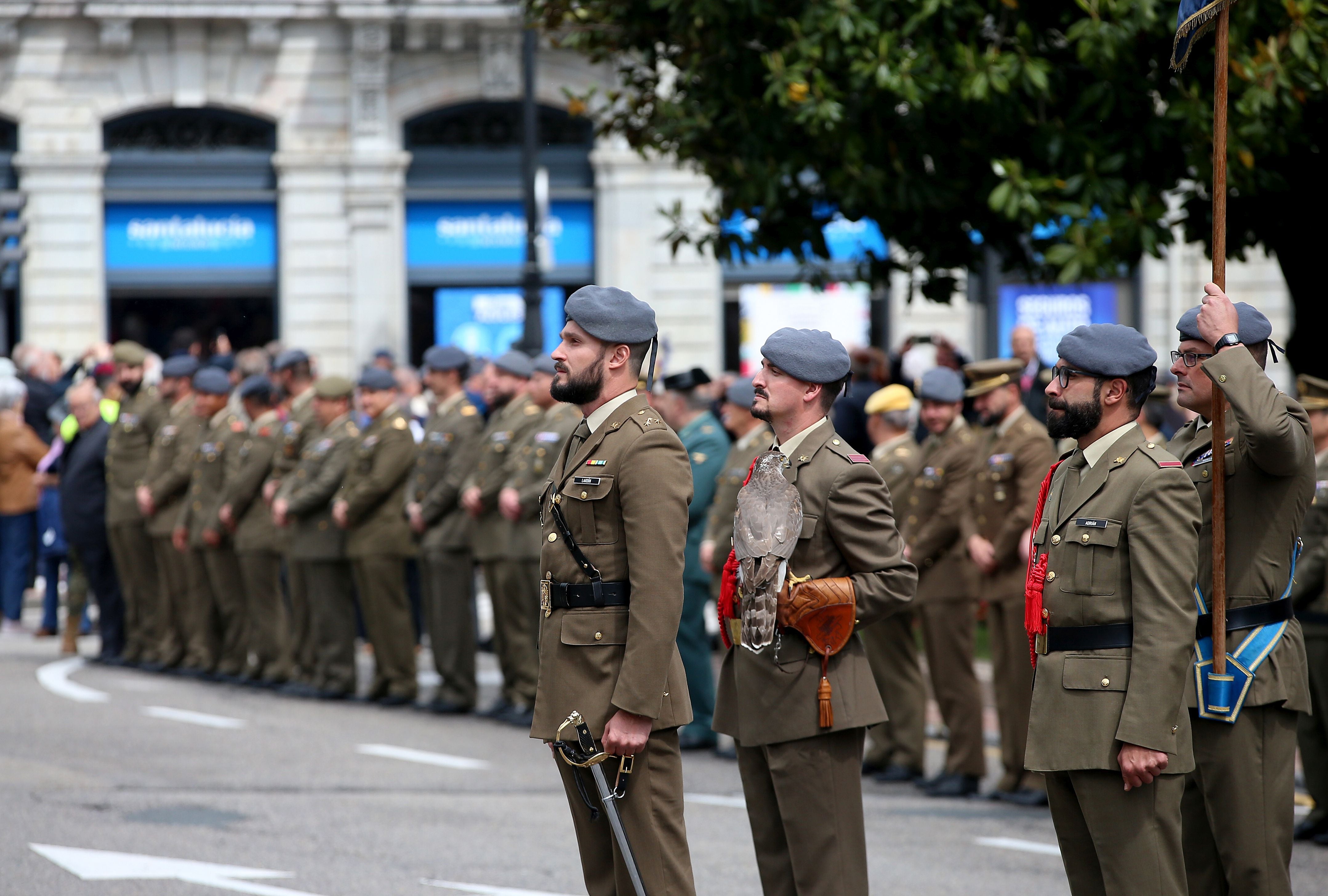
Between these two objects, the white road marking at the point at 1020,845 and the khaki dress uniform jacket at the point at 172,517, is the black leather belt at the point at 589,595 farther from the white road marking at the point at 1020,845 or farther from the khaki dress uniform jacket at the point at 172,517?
the khaki dress uniform jacket at the point at 172,517

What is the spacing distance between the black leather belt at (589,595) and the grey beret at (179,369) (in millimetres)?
9428

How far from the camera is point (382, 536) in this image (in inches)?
471

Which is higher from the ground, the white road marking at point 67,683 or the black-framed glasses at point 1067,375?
the black-framed glasses at point 1067,375

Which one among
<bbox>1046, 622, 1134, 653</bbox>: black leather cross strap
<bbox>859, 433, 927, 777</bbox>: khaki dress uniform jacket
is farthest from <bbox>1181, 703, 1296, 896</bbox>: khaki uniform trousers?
<bbox>859, 433, 927, 777</bbox>: khaki dress uniform jacket

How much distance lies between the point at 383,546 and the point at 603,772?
23.8 feet

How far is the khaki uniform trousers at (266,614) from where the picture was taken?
12.7m

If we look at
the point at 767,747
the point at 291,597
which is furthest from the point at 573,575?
the point at 291,597

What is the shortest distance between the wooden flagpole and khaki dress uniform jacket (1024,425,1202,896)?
30 centimetres

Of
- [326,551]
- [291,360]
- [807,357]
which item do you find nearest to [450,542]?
[326,551]

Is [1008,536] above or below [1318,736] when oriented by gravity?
above

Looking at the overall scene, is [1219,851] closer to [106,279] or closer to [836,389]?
[836,389]

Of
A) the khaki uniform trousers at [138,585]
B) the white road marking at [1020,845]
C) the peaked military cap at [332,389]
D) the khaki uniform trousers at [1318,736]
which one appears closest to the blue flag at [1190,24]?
the khaki uniform trousers at [1318,736]

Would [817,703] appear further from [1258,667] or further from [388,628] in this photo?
[388,628]

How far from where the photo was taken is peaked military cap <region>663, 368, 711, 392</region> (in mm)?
10953
